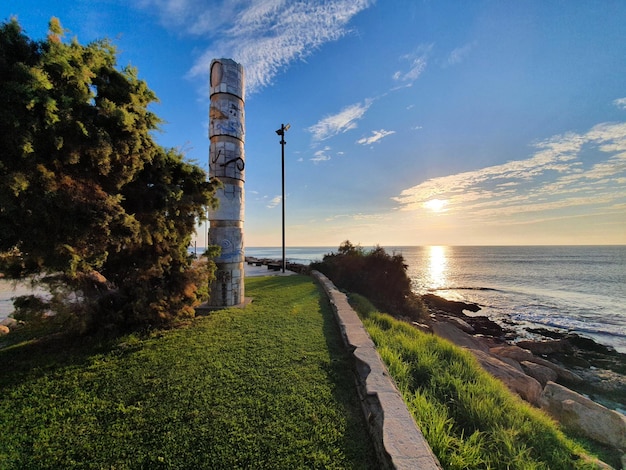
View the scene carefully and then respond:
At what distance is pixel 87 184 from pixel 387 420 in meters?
5.57

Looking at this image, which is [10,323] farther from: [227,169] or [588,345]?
[588,345]

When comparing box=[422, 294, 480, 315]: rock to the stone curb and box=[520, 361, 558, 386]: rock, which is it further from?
the stone curb

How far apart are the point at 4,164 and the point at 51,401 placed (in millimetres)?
3190

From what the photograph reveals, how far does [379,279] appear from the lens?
→ 53.8 feet

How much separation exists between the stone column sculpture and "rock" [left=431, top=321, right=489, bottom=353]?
32.4 ft

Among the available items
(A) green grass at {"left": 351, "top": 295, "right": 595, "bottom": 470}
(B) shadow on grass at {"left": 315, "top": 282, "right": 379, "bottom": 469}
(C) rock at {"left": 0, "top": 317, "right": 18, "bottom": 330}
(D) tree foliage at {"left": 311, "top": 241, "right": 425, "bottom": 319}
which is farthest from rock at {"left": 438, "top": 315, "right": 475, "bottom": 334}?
(C) rock at {"left": 0, "top": 317, "right": 18, "bottom": 330}

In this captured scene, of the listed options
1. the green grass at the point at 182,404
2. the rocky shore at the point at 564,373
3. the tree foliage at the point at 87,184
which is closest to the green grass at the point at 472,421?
the green grass at the point at 182,404

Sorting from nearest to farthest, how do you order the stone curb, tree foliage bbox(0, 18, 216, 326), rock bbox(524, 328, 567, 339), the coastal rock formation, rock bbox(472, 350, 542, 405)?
the stone curb, tree foliage bbox(0, 18, 216, 326), the coastal rock formation, rock bbox(472, 350, 542, 405), rock bbox(524, 328, 567, 339)

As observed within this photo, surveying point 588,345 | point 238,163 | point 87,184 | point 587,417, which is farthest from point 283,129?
point 588,345

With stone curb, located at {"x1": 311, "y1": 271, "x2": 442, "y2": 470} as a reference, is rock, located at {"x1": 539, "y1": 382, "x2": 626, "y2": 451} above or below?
below

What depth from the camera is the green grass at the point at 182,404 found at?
264cm

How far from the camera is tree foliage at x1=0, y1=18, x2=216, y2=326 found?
339 cm

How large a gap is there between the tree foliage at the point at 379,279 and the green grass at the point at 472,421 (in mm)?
10247

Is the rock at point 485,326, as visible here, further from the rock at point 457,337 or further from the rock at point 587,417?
the rock at point 587,417
